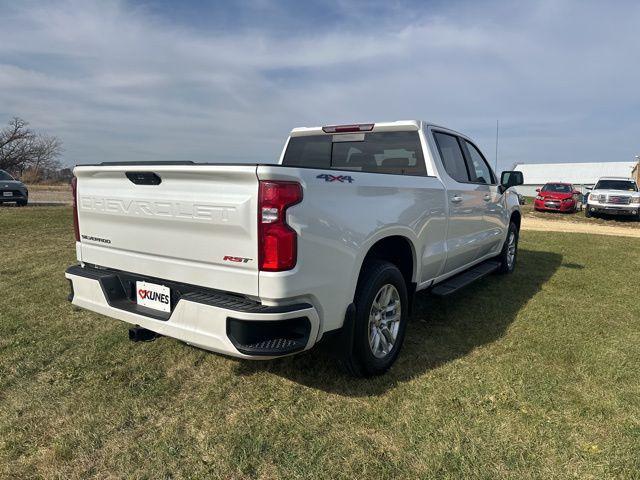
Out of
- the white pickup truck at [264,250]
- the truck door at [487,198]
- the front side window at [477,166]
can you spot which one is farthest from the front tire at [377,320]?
the front side window at [477,166]

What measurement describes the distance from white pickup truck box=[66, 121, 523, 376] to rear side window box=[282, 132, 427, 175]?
4cm

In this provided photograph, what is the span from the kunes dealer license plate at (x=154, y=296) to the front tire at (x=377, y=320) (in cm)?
118

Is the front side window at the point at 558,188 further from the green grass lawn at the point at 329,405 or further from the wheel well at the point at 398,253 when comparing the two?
the wheel well at the point at 398,253

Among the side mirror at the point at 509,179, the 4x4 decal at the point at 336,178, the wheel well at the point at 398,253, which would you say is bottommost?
the wheel well at the point at 398,253

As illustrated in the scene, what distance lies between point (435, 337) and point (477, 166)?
7.66ft

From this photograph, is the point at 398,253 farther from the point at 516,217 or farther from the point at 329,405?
the point at 516,217

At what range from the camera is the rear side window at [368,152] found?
416 cm

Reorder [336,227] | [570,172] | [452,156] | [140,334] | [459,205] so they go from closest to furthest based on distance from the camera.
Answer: [336,227] < [140,334] < [459,205] < [452,156] < [570,172]

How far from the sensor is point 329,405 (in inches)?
116

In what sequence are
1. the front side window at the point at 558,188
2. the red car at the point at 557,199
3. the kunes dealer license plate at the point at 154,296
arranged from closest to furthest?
the kunes dealer license plate at the point at 154,296
the red car at the point at 557,199
the front side window at the point at 558,188

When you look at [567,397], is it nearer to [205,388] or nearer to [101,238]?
[205,388]

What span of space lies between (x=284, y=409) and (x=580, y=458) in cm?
171

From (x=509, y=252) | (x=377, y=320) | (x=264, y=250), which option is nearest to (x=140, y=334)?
(x=264, y=250)

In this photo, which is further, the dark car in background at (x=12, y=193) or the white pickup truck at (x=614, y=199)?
the white pickup truck at (x=614, y=199)
